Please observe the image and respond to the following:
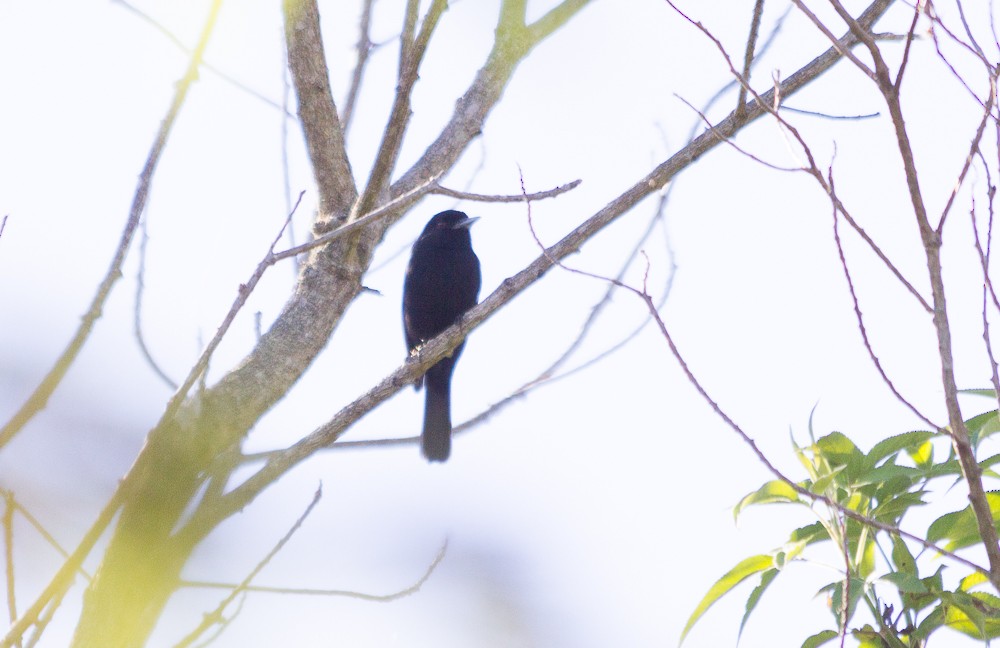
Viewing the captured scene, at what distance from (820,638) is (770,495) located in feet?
1.20

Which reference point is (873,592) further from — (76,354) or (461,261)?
(461,261)

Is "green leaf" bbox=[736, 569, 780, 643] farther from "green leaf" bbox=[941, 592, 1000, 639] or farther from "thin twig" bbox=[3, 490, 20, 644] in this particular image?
"thin twig" bbox=[3, 490, 20, 644]

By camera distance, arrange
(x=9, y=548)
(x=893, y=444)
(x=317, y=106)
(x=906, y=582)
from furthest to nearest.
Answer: (x=317, y=106), (x=893, y=444), (x=906, y=582), (x=9, y=548)

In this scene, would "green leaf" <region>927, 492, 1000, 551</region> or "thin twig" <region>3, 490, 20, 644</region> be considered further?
"green leaf" <region>927, 492, 1000, 551</region>

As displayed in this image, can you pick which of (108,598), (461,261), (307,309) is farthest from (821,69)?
(461,261)

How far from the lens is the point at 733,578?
2.65 meters

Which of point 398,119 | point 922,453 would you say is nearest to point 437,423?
point 398,119

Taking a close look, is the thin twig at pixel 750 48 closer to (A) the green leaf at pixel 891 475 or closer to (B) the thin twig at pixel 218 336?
(A) the green leaf at pixel 891 475

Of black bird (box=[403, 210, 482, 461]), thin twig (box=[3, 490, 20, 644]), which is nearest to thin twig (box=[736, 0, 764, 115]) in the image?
thin twig (box=[3, 490, 20, 644])

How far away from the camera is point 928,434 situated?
2.56 metres

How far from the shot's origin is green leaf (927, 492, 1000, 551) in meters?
2.43

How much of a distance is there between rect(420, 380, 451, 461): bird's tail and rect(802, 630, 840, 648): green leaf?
4031 millimetres

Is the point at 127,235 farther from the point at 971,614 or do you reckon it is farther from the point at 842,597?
the point at 971,614

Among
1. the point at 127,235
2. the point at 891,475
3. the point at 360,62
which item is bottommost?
the point at 891,475
